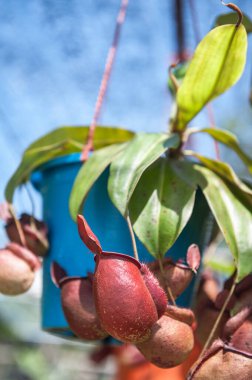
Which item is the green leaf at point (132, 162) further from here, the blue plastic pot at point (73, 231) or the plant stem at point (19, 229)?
the plant stem at point (19, 229)

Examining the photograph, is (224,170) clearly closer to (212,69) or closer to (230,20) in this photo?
(212,69)

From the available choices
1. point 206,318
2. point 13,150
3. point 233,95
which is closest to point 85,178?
point 206,318

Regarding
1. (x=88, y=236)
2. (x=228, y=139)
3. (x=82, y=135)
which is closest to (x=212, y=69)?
(x=228, y=139)

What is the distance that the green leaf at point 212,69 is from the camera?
0.76 metres

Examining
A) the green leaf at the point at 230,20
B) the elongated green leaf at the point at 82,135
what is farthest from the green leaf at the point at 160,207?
the green leaf at the point at 230,20

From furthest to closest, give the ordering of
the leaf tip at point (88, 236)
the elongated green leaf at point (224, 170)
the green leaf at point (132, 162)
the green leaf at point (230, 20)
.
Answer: the green leaf at point (230, 20) < the elongated green leaf at point (224, 170) < the green leaf at point (132, 162) < the leaf tip at point (88, 236)

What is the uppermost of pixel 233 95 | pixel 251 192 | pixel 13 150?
pixel 251 192

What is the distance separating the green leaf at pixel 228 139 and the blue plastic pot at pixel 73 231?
12cm

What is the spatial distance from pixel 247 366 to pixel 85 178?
0.30 metres

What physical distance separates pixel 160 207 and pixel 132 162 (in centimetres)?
7

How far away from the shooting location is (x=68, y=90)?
2.10 meters

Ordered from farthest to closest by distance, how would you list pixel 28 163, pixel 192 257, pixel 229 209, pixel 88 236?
pixel 28 163, pixel 229 209, pixel 192 257, pixel 88 236

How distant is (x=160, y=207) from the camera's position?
2.49 ft

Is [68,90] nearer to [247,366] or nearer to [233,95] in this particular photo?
[233,95]
